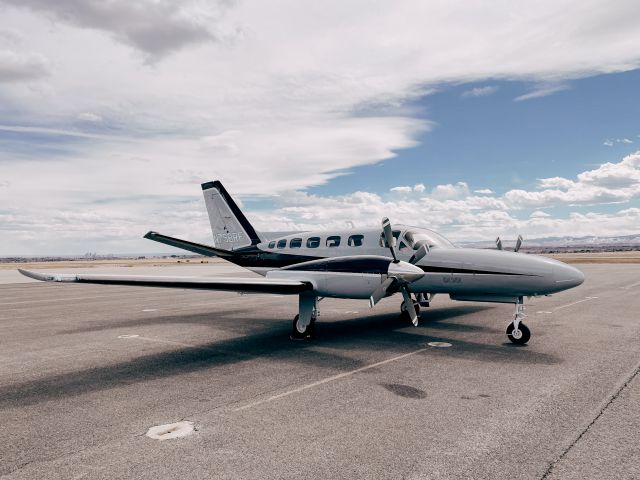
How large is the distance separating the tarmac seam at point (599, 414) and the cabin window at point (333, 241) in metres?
8.94

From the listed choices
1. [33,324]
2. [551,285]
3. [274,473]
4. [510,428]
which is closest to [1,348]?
[33,324]

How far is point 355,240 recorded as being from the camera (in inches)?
584

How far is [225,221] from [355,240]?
7.64 metres

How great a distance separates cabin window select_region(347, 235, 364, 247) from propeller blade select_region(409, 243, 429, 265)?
2.18 meters

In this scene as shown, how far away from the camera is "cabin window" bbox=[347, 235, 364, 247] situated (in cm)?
1472

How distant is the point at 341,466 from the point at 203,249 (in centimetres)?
1451

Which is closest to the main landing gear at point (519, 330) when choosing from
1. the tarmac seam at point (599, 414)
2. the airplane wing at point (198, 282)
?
the tarmac seam at point (599, 414)

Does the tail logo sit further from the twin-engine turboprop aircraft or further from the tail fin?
the twin-engine turboprop aircraft

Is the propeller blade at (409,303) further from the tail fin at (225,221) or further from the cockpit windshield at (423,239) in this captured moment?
the tail fin at (225,221)

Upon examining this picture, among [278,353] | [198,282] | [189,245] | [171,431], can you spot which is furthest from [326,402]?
[189,245]

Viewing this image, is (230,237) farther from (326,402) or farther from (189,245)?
(326,402)

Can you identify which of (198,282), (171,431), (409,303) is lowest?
(171,431)

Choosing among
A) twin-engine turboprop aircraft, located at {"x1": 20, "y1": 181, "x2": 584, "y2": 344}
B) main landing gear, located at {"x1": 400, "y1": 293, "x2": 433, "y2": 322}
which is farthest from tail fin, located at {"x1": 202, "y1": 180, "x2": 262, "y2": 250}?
main landing gear, located at {"x1": 400, "y1": 293, "x2": 433, "y2": 322}

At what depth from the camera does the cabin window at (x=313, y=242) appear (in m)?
15.8
